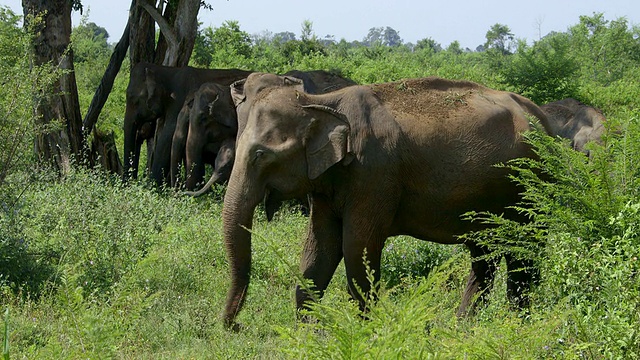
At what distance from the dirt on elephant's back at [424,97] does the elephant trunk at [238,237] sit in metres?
1.33

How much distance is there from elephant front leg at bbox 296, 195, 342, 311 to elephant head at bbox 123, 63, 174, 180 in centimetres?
901

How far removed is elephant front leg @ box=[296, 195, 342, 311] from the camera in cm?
825

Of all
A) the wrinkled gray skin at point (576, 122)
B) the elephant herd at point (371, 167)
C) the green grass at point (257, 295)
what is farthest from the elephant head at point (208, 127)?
the elephant herd at point (371, 167)

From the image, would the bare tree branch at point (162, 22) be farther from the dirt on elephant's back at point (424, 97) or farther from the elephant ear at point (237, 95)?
the dirt on elephant's back at point (424, 97)

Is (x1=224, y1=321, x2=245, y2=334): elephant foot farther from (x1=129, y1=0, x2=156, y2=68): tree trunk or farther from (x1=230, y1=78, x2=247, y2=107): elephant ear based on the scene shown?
(x1=129, y1=0, x2=156, y2=68): tree trunk

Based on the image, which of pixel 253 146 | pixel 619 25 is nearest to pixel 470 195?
pixel 253 146

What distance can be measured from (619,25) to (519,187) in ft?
133

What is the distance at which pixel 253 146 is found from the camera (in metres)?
7.79

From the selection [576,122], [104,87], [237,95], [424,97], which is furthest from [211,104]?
[424,97]

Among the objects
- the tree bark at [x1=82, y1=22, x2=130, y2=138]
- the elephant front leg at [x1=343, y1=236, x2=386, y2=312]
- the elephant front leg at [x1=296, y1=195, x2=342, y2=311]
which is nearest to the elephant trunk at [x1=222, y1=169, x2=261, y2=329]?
the elephant front leg at [x1=296, y1=195, x2=342, y2=311]

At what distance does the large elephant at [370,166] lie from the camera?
7809 millimetres

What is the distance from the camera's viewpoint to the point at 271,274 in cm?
951

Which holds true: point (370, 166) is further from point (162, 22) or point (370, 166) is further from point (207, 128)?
point (162, 22)

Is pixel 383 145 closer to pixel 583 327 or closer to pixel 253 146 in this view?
pixel 253 146
